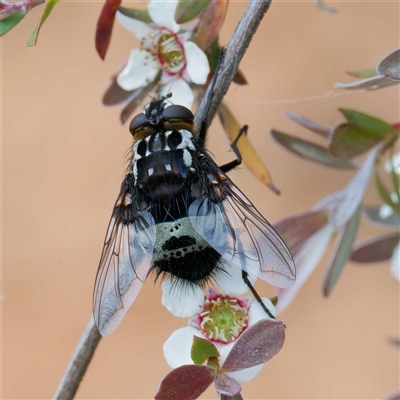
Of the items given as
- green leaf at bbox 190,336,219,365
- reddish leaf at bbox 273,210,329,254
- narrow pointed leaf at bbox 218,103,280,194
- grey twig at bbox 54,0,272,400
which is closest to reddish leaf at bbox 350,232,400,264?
reddish leaf at bbox 273,210,329,254

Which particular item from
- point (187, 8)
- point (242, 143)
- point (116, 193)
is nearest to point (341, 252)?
point (242, 143)

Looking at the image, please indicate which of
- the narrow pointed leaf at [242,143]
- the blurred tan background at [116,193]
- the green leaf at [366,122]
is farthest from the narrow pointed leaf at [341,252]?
the blurred tan background at [116,193]

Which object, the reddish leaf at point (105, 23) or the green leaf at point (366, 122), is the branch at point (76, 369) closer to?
the reddish leaf at point (105, 23)

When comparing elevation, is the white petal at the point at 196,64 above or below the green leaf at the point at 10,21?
below

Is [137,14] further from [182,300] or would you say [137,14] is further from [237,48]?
[182,300]

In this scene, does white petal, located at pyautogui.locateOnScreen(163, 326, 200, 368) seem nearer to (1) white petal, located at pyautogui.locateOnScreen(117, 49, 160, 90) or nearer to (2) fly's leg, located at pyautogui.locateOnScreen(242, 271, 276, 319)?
(2) fly's leg, located at pyautogui.locateOnScreen(242, 271, 276, 319)

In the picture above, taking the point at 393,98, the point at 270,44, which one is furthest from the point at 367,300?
the point at 270,44
